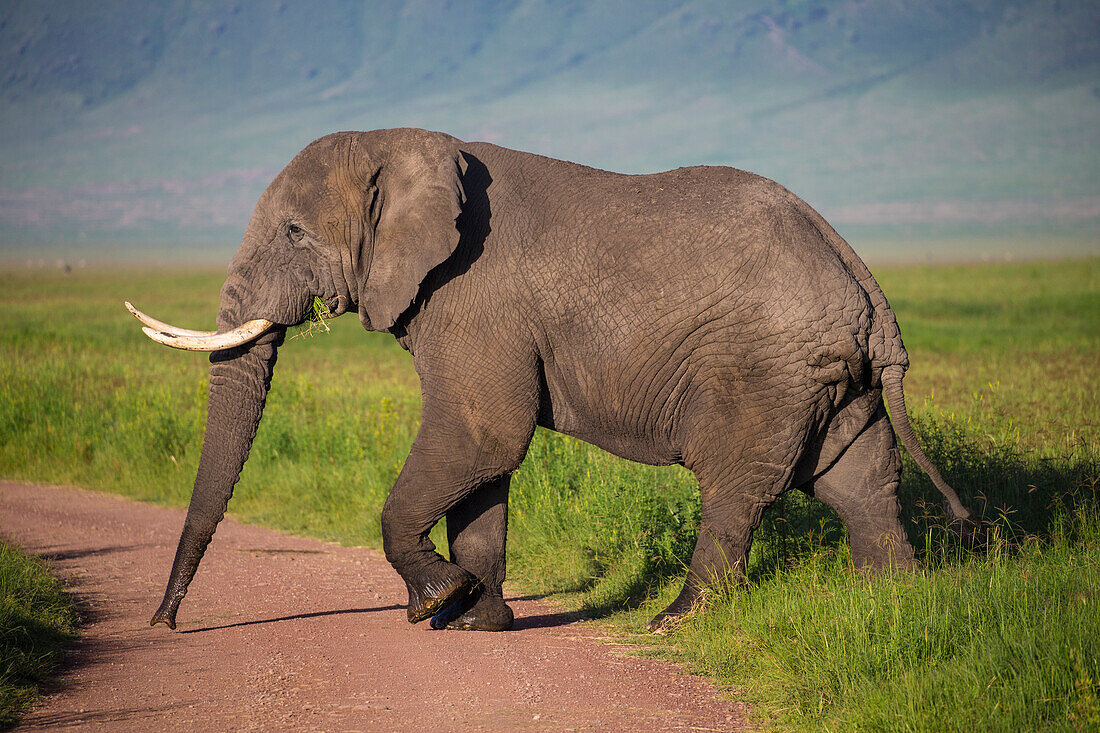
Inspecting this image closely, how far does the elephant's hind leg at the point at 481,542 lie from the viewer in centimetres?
677

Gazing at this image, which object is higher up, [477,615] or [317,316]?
[317,316]


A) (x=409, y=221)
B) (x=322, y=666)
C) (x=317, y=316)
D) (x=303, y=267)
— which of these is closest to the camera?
(x=322, y=666)

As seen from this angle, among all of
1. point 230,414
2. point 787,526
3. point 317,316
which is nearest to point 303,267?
point 317,316

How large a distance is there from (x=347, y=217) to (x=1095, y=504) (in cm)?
540

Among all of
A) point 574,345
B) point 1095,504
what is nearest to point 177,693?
point 574,345

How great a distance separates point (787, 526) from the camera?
25.4 feet

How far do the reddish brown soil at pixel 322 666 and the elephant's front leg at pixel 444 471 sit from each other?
0.35 metres

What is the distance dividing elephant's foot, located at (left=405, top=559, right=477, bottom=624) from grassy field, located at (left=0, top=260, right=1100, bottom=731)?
1167 millimetres

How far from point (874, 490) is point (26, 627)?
4919 millimetres

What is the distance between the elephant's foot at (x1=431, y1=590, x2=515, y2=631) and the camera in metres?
6.71

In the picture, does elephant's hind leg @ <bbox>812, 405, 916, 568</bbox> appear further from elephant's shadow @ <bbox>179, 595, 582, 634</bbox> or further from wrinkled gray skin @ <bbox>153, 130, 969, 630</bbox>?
elephant's shadow @ <bbox>179, 595, 582, 634</bbox>

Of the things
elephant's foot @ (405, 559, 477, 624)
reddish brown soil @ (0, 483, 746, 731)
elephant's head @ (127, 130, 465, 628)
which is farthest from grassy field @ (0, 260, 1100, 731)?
elephant's head @ (127, 130, 465, 628)

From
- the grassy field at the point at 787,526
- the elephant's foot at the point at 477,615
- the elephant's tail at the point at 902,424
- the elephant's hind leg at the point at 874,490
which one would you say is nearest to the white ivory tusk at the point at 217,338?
the elephant's foot at the point at 477,615

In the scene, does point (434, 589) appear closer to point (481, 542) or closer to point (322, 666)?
point (481, 542)
